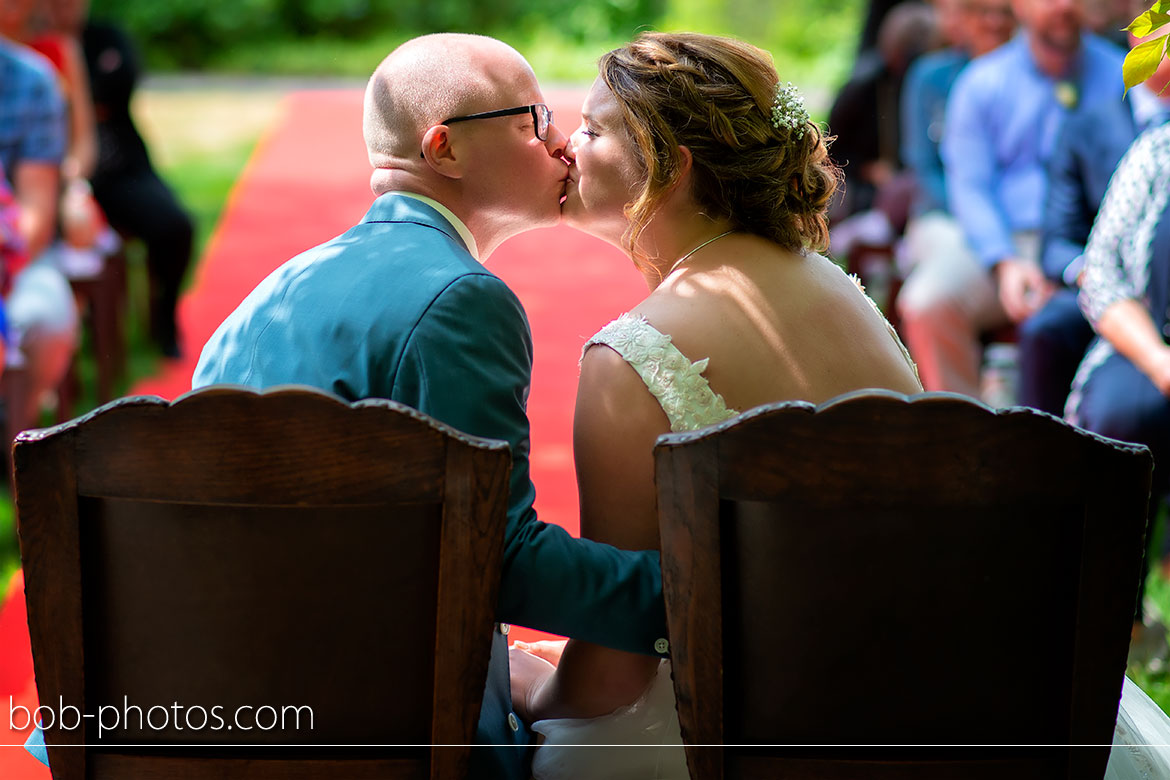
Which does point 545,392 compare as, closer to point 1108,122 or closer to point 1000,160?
point 1000,160

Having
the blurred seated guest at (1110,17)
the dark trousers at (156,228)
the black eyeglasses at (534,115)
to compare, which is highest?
the blurred seated guest at (1110,17)

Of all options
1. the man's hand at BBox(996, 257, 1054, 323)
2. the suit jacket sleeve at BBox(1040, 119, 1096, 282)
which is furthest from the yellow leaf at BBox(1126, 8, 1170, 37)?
the man's hand at BBox(996, 257, 1054, 323)

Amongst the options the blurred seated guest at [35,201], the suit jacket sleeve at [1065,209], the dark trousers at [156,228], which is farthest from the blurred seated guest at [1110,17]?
the dark trousers at [156,228]

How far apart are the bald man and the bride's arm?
14cm

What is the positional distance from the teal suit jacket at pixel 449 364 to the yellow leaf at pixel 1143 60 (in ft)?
2.90

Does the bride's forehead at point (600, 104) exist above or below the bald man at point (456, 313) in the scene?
above

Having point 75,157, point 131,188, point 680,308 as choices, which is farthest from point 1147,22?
point 131,188

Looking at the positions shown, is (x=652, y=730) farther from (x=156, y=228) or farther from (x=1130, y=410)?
(x=156, y=228)

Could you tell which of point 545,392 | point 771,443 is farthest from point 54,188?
point 771,443

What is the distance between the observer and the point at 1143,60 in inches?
58.2

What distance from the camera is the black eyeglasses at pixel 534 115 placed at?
2.19 meters

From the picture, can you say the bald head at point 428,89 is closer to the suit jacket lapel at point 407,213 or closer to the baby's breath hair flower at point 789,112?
the suit jacket lapel at point 407,213

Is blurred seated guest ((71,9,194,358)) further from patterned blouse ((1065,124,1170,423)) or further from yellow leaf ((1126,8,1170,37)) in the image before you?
yellow leaf ((1126,8,1170,37))

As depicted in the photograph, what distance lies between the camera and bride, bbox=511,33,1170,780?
189cm
